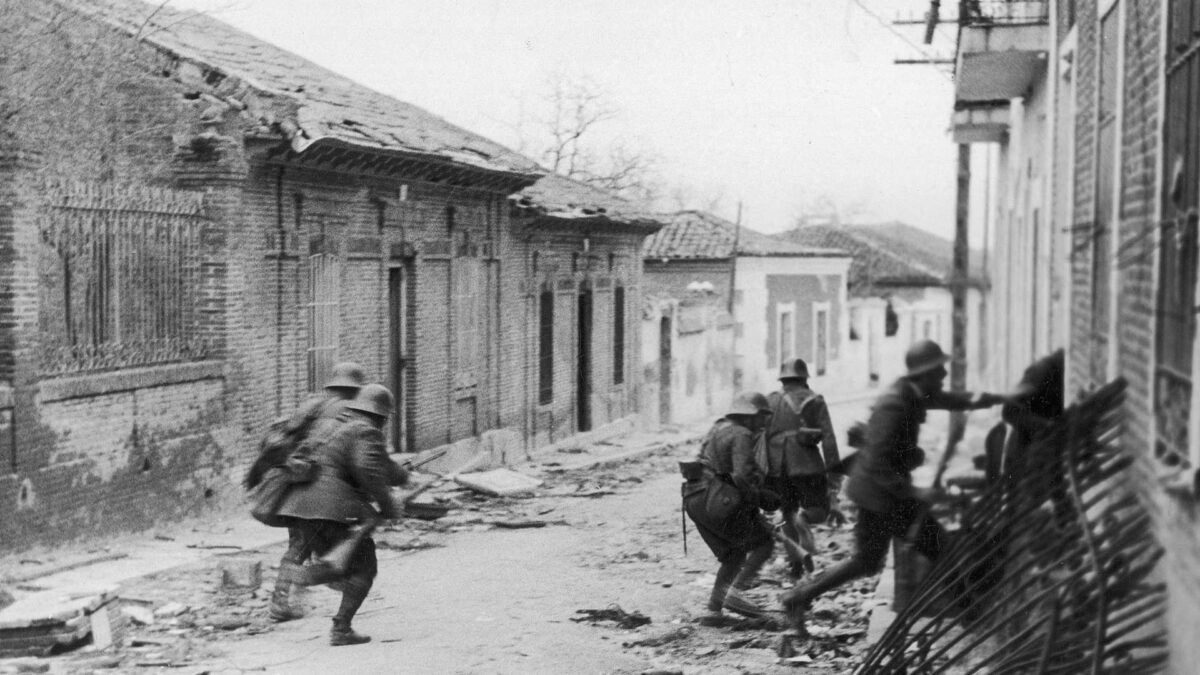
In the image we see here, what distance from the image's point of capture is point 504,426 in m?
22.4

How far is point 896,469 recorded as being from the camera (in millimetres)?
8047

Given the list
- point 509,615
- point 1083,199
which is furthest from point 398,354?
point 1083,199

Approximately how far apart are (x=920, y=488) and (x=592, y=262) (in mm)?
17776

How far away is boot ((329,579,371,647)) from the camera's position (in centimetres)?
908

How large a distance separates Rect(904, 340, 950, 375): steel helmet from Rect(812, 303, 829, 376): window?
103 feet

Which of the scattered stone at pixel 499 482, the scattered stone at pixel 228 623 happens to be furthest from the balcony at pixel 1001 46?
the scattered stone at pixel 228 623

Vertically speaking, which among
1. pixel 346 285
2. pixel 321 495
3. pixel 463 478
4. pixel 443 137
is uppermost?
pixel 443 137

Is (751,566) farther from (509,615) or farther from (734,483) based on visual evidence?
(509,615)

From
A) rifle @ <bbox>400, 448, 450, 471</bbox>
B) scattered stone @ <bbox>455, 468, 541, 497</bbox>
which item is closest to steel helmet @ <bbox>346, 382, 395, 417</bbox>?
rifle @ <bbox>400, 448, 450, 471</bbox>

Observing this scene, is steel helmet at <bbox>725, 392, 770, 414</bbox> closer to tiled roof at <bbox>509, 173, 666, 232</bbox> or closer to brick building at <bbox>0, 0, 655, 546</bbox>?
brick building at <bbox>0, 0, 655, 546</bbox>

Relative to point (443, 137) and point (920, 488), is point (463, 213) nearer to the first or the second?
point (443, 137)

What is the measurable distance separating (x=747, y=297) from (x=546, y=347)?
1282 centimetres

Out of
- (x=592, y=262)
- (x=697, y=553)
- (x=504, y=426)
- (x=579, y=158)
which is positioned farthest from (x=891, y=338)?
(x=697, y=553)

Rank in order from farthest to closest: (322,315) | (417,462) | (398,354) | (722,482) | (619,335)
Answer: (619,335) → (398,354) → (417,462) → (322,315) → (722,482)
